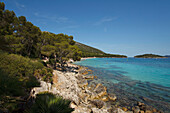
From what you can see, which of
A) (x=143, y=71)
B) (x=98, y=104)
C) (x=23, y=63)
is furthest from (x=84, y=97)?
(x=143, y=71)

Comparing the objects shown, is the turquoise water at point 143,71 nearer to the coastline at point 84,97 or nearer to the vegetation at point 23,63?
the coastline at point 84,97

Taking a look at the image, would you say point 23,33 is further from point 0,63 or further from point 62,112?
point 62,112

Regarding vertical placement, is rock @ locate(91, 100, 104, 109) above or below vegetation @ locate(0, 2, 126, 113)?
below

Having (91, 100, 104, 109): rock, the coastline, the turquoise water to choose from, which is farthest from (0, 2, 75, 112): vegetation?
the turquoise water

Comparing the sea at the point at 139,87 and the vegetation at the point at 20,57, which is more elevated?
the vegetation at the point at 20,57

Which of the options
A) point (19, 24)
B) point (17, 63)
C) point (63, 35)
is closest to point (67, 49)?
point (63, 35)

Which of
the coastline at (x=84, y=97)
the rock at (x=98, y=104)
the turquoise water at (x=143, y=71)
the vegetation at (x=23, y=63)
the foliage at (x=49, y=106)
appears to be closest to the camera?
the foliage at (x=49, y=106)

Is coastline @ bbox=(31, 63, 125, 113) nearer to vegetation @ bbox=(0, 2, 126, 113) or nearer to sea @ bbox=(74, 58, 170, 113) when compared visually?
vegetation @ bbox=(0, 2, 126, 113)

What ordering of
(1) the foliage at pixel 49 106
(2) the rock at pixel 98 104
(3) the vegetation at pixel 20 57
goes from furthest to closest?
(2) the rock at pixel 98 104
(3) the vegetation at pixel 20 57
(1) the foliage at pixel 49 106

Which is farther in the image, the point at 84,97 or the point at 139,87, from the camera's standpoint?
the point at 139,87

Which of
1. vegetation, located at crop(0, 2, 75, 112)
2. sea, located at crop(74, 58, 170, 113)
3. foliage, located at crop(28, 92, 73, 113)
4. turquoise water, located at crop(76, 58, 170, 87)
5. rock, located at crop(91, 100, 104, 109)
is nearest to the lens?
foliage, located at crop(28, 92, 73, 113)

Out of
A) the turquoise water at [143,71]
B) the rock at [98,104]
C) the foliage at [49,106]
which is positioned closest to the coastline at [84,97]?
the rock at [98,104]

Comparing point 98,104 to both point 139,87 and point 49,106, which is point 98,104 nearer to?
point 49,106

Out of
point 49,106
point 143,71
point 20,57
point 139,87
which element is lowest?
point 139,87
